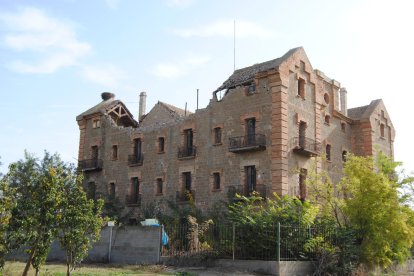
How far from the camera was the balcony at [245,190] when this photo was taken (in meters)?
26.9

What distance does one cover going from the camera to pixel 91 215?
14617 millimetres

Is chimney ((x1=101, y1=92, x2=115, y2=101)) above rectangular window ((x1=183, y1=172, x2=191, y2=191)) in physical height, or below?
above

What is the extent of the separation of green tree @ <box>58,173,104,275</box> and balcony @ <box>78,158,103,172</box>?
74.3 feet

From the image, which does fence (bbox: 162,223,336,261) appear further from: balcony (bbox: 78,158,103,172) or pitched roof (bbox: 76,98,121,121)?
pitched roof (bbox: 76,98,121,121)

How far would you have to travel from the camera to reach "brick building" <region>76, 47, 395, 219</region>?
2783 centimetres

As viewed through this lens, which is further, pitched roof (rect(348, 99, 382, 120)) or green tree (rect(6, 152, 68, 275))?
pitched roof (rect(348, 99, 382, 120))

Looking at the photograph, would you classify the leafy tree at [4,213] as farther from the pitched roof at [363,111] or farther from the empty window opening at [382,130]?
the empty window opening at [382,130]

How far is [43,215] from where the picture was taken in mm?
13516

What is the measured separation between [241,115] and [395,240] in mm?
11895

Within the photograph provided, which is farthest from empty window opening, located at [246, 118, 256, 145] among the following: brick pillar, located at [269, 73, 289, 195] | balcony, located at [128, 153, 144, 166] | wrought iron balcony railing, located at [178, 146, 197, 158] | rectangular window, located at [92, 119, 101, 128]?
rectangular window, located at [92, 119, 101, 128]

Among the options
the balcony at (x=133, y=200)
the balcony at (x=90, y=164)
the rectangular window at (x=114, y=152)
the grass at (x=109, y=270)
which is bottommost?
the grass at (x=109, y=270)

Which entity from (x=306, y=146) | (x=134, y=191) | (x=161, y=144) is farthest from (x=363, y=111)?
(x=134, y=191)

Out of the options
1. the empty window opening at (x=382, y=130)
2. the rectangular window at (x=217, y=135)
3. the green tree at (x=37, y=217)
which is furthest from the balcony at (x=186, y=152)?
the green tree at (x=37, y=217)

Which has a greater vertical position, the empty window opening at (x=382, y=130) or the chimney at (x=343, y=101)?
the chimney at (x=343, y=101)
